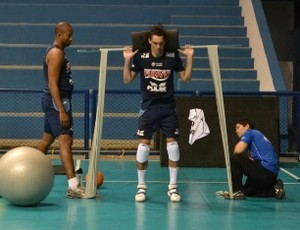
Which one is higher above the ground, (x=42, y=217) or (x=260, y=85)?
(x=260, y=85)

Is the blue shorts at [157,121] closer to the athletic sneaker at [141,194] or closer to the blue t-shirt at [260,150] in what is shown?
the athletic sneaker at [141,194]

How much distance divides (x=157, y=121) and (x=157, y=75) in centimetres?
51

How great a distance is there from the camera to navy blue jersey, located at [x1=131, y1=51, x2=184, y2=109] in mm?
7621

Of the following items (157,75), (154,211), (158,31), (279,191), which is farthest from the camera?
(279,191)

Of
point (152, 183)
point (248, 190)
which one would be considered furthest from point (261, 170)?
point (152, 183)

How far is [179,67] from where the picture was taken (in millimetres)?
7723

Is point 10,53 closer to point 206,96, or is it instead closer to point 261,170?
point 206,96

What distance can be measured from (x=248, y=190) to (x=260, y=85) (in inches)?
221

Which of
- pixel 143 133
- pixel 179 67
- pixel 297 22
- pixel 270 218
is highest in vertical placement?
pixel 297 22

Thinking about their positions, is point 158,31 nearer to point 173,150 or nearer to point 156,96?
point 156,96

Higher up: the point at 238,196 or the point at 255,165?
the point at 255,165

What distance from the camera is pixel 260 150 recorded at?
26.1ft

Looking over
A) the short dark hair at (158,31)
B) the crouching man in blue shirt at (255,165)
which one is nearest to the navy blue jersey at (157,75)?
the short dark hair at (158,31)

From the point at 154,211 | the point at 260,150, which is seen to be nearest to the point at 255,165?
the point at 260,150
